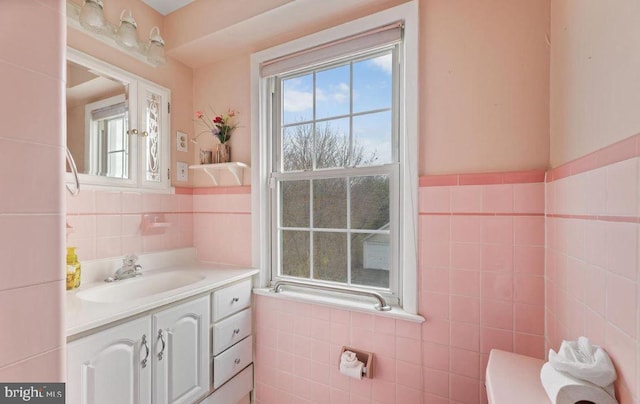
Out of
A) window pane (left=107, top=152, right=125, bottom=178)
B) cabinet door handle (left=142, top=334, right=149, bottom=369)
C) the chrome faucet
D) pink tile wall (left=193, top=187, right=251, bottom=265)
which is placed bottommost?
cabinet door handle (left=142, top=334, right=149, bottom=369)

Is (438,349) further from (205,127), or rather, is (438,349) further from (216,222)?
(205,127)

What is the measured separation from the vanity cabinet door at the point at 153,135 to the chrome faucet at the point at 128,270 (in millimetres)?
469

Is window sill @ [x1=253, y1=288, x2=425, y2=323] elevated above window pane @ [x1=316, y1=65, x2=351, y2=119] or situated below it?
below

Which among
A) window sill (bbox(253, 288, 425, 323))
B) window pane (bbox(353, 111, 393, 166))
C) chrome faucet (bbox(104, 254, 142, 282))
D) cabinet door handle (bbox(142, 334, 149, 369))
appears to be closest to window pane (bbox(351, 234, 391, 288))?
window sill (bbox(253, 288, 425, 323))

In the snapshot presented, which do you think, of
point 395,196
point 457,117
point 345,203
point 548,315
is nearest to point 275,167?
point 345,203

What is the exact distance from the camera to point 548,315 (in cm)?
112

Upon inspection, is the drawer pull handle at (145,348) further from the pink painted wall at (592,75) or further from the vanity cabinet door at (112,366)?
the pink painted wall at (592,75)

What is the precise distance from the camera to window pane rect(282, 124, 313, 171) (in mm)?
1744

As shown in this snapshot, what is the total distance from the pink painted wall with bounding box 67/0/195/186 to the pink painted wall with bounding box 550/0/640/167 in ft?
7.12

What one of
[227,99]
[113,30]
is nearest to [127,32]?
[113,30]

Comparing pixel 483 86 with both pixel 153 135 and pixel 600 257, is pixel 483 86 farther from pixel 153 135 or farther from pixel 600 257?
pixel 153 135

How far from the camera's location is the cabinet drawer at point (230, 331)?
1.50m
